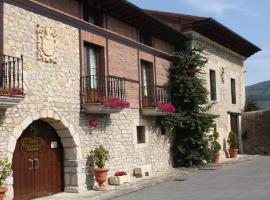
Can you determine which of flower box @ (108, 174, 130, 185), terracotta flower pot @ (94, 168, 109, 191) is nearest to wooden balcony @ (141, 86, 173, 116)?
flower box @ (108, 174, 130, 185)

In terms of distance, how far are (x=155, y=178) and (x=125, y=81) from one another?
3.26 meters

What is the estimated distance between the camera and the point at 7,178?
9523 mm

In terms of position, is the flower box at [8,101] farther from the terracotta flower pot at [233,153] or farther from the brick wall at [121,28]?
the terracotta flower pot at [233,153]

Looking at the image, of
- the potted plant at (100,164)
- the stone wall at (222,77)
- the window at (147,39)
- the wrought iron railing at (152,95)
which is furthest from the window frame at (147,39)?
the potted plant at (100,164)

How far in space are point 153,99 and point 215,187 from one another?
5090 millimetres

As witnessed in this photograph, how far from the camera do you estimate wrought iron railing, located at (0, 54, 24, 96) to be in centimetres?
934

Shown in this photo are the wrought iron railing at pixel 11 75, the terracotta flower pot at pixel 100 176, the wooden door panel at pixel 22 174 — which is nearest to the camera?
the wrought iron railing at pixel 11 75

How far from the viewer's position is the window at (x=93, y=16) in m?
13.5

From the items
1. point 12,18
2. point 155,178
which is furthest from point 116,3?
point 155,178

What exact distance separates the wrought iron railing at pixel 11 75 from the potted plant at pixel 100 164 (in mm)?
3231

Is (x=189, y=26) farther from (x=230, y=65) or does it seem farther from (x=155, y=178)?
(x=155, y=178)

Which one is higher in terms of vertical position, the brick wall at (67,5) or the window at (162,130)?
the brick wall at (67,5)

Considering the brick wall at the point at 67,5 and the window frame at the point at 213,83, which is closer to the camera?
the brick wall at the point at 67,5

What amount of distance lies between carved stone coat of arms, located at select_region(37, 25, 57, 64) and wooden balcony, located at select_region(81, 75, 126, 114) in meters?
1.44
